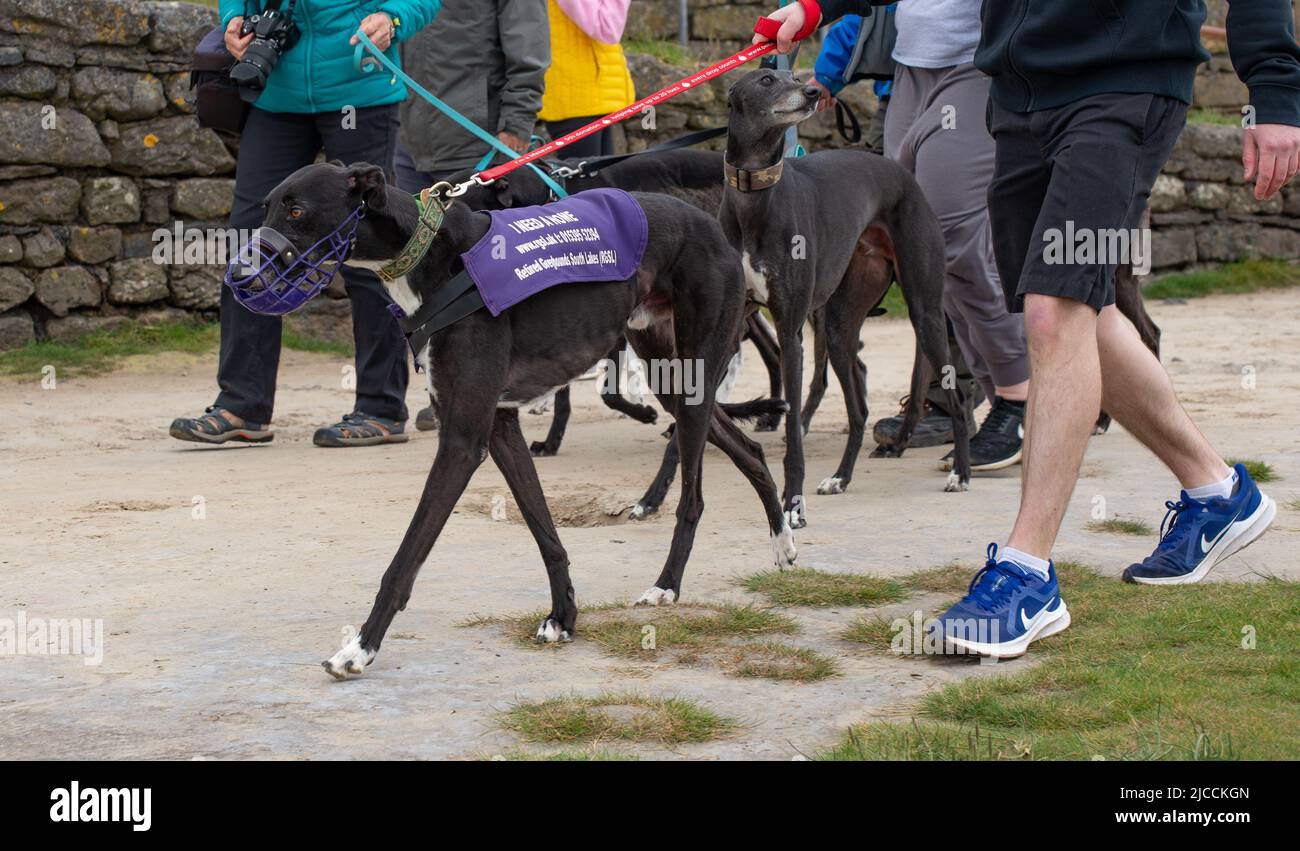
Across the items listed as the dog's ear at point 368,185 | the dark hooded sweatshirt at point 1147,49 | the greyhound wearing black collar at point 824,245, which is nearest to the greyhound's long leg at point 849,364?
the greyhound wearing black collar at point 824,245

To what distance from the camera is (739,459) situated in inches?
173

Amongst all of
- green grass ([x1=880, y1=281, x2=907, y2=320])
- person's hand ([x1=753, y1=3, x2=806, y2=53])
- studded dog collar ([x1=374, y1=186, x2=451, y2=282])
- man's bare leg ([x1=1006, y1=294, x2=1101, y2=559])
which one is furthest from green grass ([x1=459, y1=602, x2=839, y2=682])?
green grass ([x1=880, y1=281, x2=907, y2=320])

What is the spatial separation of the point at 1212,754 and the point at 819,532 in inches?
91.1

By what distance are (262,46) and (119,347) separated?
331 centimetres

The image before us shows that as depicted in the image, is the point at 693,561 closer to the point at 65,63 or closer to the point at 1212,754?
the point at 1212,754

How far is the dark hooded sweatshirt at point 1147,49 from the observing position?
361cm

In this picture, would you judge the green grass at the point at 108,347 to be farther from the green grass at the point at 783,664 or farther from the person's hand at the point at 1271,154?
the person's hand at the point at 1271,154

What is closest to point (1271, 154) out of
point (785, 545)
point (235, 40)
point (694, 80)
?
A: point (785, 545)

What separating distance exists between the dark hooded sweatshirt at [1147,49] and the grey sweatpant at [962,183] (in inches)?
83.3

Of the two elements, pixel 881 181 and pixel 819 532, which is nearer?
pixel 819 532

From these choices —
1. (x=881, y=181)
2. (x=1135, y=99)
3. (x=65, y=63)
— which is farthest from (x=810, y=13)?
(x=65, y=63)

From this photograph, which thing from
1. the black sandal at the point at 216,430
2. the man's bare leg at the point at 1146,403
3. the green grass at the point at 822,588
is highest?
the man's bare leg at the point at 1146,403

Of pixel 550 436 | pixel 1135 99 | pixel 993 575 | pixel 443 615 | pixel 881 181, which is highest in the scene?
pixel 1135 99

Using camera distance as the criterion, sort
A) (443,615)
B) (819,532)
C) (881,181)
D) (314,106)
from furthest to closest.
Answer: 1. (314,106)
2. (881,181)
3. (819,532)
4. (443,615)
